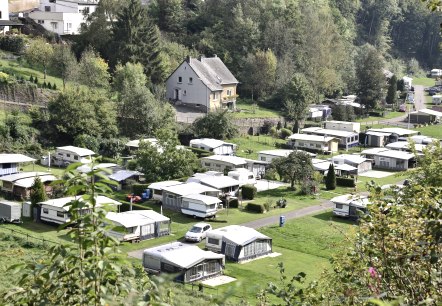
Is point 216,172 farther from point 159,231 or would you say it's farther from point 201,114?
point 201,114

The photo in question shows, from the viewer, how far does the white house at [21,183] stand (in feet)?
94.5

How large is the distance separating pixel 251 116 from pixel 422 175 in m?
33.6

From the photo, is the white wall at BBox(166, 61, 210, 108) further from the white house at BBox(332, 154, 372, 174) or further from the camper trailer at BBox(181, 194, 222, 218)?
the camper trailer at BBox(181, 194, 222, 218)

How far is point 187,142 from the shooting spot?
41.5 metres

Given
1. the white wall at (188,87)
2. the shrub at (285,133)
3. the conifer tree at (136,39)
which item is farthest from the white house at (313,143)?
the conifer tree at (136,39)

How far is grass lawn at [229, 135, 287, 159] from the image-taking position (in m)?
40.7

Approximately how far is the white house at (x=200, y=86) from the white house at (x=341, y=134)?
6430 millimetres

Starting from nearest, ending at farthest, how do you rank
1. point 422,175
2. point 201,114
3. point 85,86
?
point 422,175
point 85,86
point 201,114


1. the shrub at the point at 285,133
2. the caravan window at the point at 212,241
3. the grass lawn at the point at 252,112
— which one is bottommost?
the caravan window at the point at 212,241

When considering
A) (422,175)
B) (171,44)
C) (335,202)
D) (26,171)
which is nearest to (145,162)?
(26,171)

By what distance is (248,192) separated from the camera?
3173 cm

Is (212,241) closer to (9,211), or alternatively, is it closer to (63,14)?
(9,211)

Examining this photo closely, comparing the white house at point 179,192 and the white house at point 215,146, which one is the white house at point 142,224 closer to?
the white house at point 179,192

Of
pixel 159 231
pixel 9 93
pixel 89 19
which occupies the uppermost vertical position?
pixel 89 19
